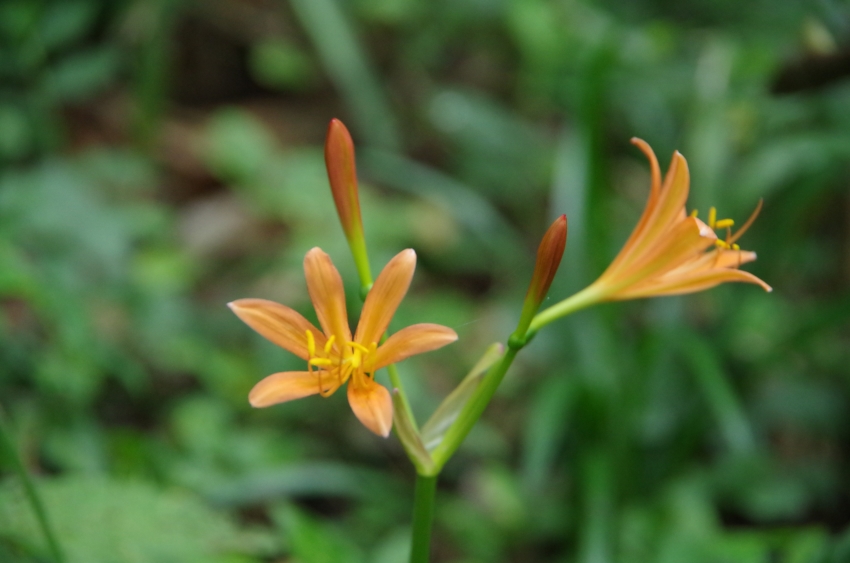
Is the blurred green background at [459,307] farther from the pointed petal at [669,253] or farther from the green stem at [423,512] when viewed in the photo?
the pointed petal at [669,253]

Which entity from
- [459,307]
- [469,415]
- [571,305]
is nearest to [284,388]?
[469,415]

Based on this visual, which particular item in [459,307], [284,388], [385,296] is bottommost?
[284,388]

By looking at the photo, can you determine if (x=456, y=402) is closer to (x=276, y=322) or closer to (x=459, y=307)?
(x=276, y=322)

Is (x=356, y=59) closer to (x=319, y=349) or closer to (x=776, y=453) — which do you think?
(x=776, y=453)

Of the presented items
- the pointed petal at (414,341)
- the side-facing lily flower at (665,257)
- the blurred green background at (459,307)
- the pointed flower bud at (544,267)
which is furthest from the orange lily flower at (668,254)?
the blurred green background at (459,307)

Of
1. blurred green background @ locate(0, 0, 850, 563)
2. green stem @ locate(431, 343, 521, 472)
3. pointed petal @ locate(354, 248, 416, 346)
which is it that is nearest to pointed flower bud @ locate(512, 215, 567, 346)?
green stem @ locate(431, 343, 521, 472)

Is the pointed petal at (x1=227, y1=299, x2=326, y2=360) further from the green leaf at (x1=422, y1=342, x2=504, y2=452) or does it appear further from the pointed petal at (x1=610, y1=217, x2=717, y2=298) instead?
the pointed petal at (x1=610, y1=217, x2=717, y2=298)

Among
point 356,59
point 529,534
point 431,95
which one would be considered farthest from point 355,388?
point 431,95
